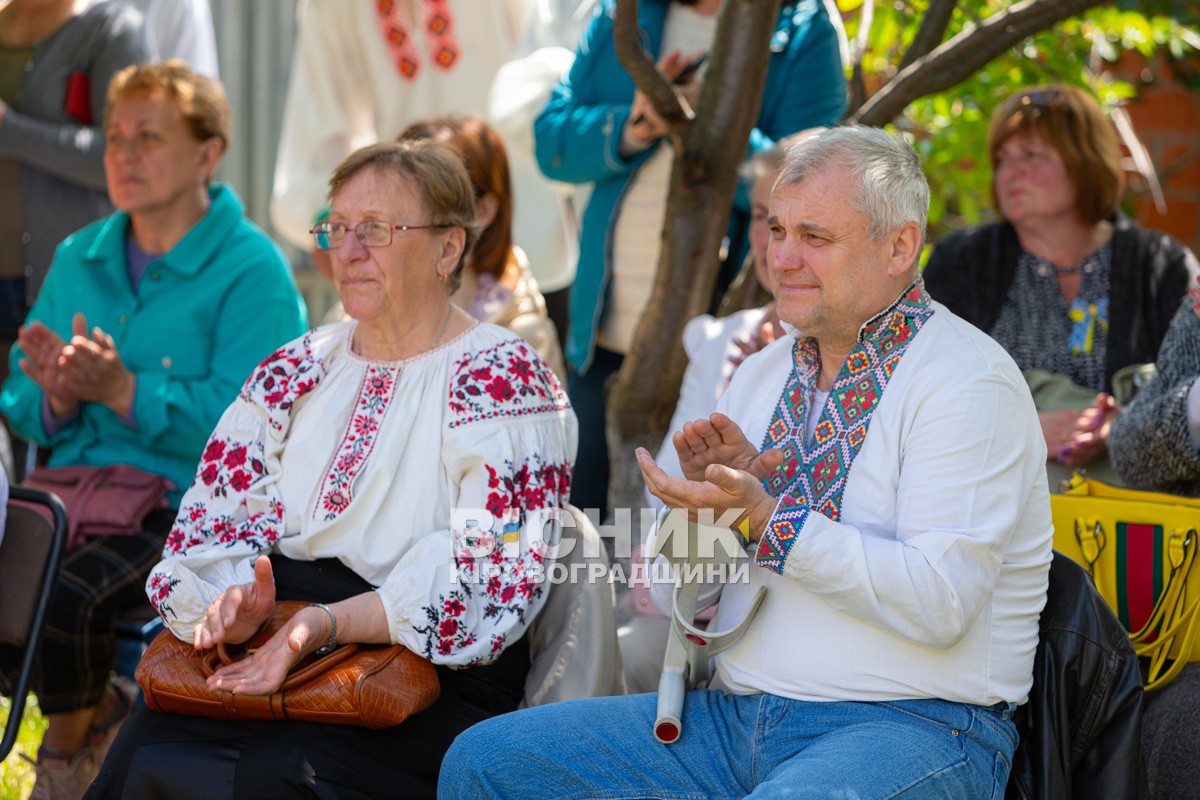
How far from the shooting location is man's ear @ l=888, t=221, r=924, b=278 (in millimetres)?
2389

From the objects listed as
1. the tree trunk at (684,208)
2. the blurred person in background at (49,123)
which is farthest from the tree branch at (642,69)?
the blurred person in background at (49,123)

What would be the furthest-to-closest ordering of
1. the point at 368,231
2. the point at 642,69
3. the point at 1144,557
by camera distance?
the point at 642,69 < the point at 368,231 < the point at 1144,557

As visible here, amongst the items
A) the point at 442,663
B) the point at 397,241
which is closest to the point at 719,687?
the point at 442,663

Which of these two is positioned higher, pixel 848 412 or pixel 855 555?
pixel 848 412

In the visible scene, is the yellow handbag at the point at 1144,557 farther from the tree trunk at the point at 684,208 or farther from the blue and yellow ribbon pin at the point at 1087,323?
the tree trunk at the point at 684,208

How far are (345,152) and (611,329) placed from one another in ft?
5.66

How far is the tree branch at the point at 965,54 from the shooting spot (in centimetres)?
340

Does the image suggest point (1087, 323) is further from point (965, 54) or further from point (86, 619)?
point (86, 619)

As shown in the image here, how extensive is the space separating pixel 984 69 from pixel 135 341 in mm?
2767

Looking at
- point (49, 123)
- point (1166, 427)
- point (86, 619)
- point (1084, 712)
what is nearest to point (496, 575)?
point (1084, 712)

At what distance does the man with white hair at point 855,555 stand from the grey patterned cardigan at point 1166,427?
0.75m

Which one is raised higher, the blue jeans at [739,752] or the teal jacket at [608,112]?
the teal jacket at [608,112]

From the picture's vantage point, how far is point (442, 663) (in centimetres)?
269

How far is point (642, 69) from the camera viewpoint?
131 inches
